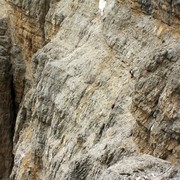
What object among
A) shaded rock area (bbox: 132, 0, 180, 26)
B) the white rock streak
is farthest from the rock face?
the white rock streak

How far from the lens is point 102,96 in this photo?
16234 mm

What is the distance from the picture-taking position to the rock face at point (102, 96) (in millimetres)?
12531

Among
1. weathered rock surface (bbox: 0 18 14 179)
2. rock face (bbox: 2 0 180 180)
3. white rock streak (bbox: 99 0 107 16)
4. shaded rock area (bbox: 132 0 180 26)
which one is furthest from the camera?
weathered rock surface (bbox: 0 18 14 179)

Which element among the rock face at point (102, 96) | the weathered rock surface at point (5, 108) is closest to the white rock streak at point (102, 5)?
the rock face at point (102, 96)

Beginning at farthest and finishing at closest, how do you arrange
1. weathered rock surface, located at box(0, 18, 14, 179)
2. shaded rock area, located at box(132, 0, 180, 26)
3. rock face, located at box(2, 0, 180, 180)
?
weathered rock surface, located at box(0, 18, 14, 179) < shaded rock area, located at box(132, 0, 180, 26) < rock face, located at box(2, 0, 180, 180)

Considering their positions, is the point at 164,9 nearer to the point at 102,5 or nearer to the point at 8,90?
the point at 102,5

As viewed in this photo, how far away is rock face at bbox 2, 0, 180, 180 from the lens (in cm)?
1253

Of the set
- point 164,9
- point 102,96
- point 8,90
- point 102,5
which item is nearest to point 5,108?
point 8,90

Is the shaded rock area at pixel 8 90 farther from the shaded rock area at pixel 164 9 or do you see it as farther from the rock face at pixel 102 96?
the shaded rock area at pixel 164 9

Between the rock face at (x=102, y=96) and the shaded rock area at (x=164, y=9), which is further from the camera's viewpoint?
the shaded rock area at (x=164, y=9)

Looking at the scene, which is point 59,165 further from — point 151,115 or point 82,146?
point 151,115

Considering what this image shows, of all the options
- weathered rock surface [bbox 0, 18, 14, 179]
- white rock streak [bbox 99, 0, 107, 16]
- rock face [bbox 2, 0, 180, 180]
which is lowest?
weathered rock surface [bbox 0, 18, 14, 179]

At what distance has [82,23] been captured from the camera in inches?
787

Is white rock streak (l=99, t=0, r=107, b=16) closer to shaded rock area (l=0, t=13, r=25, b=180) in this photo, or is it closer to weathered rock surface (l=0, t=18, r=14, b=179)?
shaded rock area (l=0, t=13, r=25, b=180)
